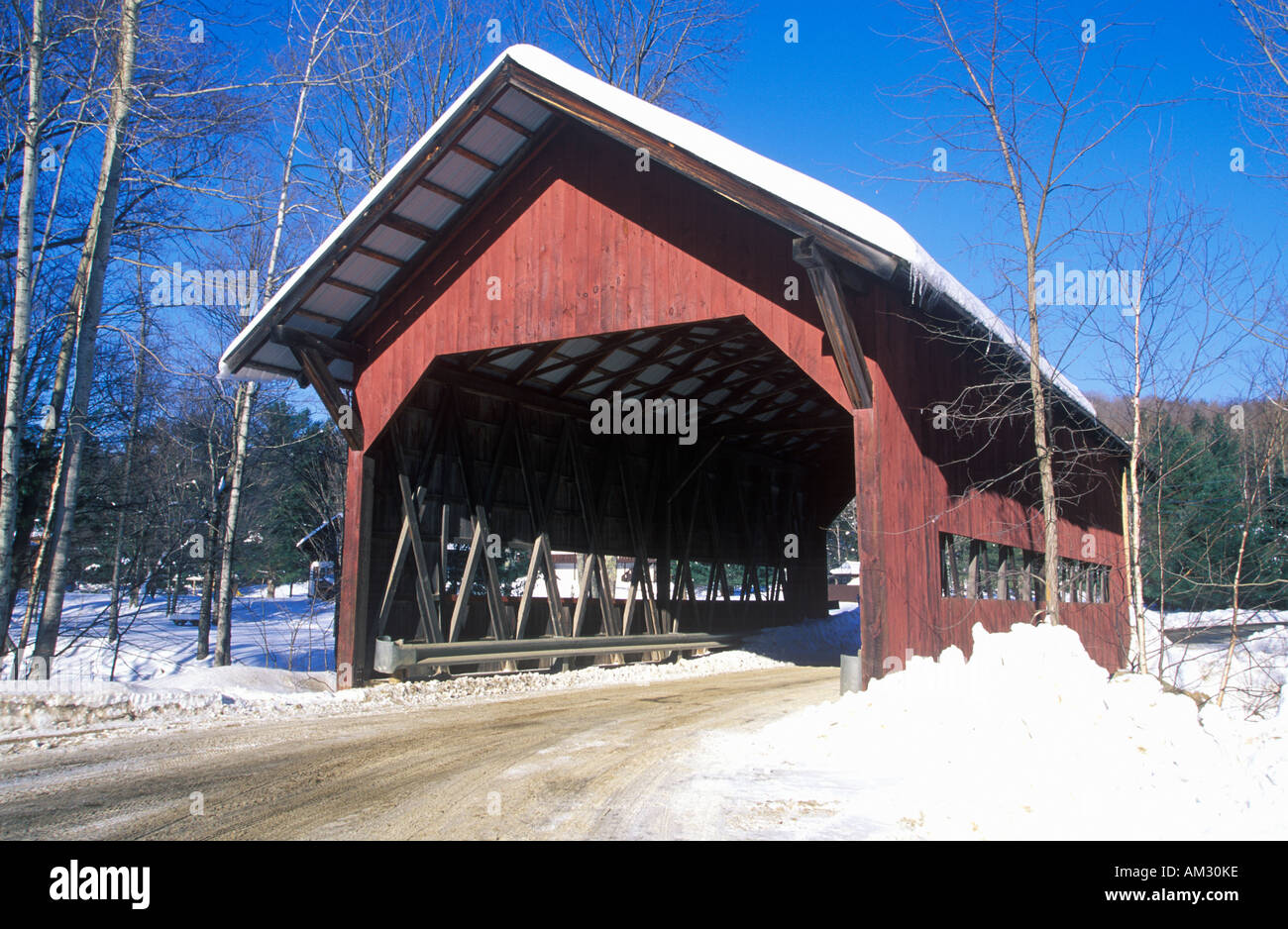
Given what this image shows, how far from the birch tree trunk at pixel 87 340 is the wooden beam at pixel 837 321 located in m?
8.61

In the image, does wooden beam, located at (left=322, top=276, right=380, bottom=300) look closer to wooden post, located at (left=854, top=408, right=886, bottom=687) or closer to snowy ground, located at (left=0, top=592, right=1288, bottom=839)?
snowy ground, located at (left=0, top=592, right=1288, bottom=839)

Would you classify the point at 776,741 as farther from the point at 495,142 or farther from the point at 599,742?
the point at 495,142

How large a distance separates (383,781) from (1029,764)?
4370 millimetres

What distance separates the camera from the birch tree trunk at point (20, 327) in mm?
10031

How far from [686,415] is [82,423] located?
10807 mm

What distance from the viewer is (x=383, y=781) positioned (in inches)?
247

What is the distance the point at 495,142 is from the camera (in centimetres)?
1157

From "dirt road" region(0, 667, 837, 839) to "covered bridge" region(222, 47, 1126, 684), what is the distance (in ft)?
11.0

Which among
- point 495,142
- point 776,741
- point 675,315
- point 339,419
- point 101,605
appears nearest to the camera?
point 776,741

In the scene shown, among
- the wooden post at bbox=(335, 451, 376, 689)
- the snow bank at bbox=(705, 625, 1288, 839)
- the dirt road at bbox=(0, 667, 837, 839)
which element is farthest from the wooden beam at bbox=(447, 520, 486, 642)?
the snow bank at bbox=(705, 625, 1288, 839)

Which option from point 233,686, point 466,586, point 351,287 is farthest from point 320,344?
point 233,686

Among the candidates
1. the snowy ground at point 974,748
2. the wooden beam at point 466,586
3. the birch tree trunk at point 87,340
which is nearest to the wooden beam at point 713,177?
the snowy ground at point 974,748
